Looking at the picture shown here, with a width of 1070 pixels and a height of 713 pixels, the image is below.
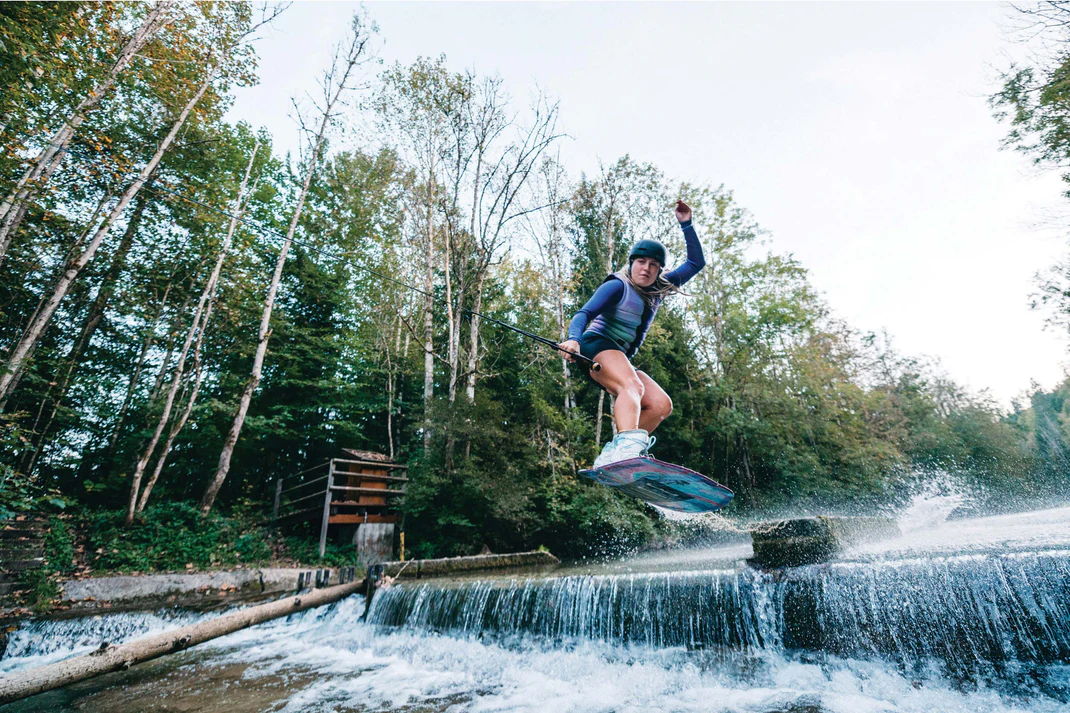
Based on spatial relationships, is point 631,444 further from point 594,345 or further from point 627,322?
point 627,322

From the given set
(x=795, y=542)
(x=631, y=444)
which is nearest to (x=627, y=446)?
(x=631, y=444)

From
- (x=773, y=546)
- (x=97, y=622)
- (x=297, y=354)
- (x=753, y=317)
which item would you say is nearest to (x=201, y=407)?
(x=297, y=354)

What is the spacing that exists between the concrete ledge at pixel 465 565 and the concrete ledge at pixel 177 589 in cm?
125

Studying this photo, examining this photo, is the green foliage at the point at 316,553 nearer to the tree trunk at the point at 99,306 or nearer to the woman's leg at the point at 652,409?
the tree trunk at the point at 99,306

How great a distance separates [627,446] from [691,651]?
2663 millimetres

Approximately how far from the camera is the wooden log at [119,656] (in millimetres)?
2332

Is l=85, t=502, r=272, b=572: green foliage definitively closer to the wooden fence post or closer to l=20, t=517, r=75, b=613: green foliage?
l=20, t=517, r=75, b=613: green foliage

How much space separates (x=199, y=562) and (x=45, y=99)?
9.85 metres

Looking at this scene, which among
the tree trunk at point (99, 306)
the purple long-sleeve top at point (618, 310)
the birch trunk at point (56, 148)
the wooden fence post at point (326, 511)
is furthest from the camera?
the tree trunk at point (99, 306)

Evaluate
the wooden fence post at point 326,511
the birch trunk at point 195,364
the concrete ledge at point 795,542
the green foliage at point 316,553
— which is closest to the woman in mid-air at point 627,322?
the concrete ledge at point 795,542

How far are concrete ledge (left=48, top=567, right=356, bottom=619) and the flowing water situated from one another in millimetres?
1073

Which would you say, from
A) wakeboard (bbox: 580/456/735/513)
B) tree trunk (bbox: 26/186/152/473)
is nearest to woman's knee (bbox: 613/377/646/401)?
wakeboard (bbox: 580/456/735/513)

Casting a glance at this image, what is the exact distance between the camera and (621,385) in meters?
3.47

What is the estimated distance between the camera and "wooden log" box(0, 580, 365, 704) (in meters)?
2.33
